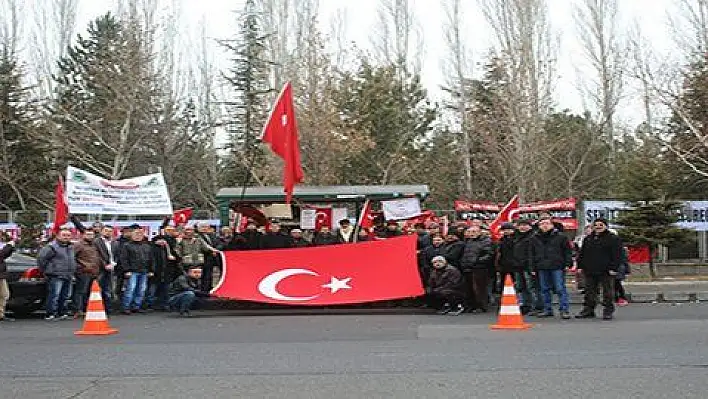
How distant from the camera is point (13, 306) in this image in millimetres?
16094

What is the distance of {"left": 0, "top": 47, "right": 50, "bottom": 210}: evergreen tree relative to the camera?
38.2 meters

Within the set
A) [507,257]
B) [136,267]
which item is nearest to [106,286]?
[136,267]

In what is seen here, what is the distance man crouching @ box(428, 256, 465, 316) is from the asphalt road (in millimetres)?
1143

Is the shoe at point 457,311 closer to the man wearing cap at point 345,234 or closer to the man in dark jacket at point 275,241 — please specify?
the man wearing cap at point 345,234

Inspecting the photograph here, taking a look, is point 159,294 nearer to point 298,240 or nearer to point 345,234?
point 298,240

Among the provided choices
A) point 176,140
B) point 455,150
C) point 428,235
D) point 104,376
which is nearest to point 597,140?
point 455,150

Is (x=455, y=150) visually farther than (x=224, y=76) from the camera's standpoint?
No

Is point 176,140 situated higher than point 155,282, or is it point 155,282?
point 176,140

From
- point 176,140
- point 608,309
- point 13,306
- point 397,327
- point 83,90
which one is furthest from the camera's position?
point 83,90

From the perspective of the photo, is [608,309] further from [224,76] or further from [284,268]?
[224,76]

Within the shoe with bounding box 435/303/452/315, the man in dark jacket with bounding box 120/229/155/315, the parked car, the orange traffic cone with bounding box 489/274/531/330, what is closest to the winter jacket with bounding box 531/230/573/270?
the shoe with bounding box 435/303/452/315

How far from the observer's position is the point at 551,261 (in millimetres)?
15031

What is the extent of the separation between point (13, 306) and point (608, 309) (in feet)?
33.3

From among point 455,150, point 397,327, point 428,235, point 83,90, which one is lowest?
point 397,327
